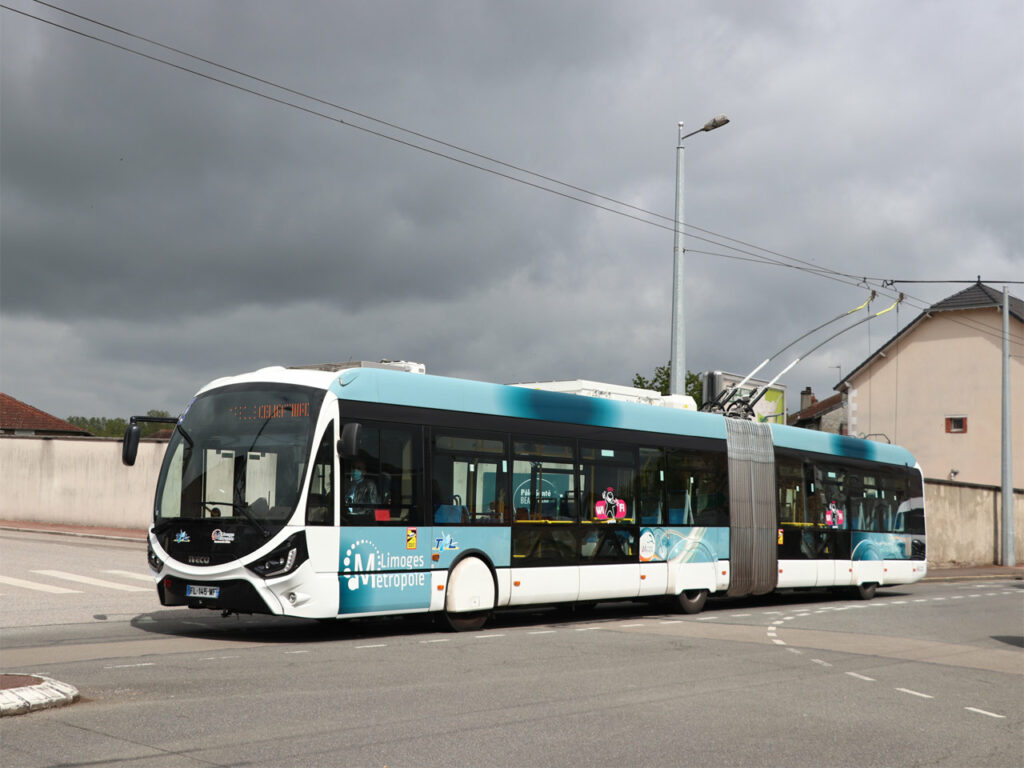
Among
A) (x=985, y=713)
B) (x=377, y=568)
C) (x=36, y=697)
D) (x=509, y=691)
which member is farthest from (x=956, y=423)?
(x=36, y=697)

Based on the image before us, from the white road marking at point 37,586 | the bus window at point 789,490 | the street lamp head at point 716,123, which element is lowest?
the white road marking at point 37,586

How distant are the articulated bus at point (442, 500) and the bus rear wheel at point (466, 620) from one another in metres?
0.03

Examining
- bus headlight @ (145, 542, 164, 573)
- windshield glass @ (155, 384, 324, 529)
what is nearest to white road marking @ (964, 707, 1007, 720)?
windshield glass @ (155, 384, 324, 529)

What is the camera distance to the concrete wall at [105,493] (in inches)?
1449

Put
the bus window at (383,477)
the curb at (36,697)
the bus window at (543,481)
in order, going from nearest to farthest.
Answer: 1. the curb at (36,697)
2. the bus window at (383,477)
3. the bus window at (543,481)

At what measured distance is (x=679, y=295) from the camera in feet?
73.3

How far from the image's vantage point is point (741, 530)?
18938mm

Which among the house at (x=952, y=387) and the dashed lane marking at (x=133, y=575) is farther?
the house at (x=952, y=387)

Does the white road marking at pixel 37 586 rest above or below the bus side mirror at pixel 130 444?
below

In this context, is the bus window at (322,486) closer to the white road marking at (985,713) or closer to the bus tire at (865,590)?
the white road marking at (985,713)

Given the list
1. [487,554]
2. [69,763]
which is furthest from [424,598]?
[69,763]

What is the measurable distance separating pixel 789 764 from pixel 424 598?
6905 mm

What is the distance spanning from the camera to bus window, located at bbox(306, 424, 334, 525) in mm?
11914

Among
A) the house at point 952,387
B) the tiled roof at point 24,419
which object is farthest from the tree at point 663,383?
the tiled roof at point 24,419
